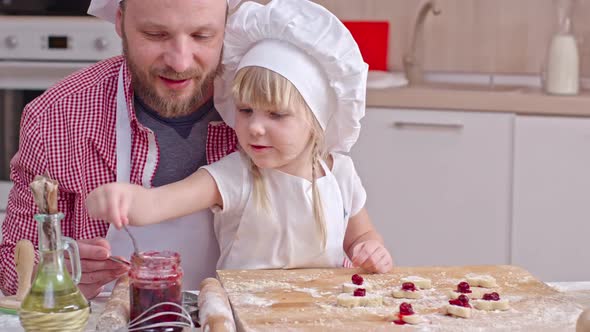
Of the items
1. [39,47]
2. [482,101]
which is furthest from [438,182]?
[39,47]

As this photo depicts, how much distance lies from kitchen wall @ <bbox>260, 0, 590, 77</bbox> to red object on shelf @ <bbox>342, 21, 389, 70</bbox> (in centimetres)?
10

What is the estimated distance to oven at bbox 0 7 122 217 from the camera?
321cm

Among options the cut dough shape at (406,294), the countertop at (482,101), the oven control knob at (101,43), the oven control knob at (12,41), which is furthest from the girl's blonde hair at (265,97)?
the oven control knob at (12,41)

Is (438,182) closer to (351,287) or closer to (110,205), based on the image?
(351,287)

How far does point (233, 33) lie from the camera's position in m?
1.87

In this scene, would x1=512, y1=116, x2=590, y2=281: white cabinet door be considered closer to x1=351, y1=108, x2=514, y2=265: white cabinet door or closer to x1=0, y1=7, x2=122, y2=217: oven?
x1=351, y1=108, x2=514, y2=265: white cabinet door

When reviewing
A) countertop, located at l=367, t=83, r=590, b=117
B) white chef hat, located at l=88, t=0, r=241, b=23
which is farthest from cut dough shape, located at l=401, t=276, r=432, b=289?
countertop, located at l=367, t=83, r=590, b=117

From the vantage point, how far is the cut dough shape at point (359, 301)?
1.49 metres

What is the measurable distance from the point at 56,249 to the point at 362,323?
0.44 meters

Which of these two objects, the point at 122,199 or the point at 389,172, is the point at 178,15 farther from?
the point at 389,172

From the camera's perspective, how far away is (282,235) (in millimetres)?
1874

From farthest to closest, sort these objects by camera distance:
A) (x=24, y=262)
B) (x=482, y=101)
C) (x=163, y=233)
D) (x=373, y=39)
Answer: (x=373, y=39) < (x=482, y=101) < (x=163, y=233) < (x=24, y=262)

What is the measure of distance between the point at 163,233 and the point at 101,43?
143 cm

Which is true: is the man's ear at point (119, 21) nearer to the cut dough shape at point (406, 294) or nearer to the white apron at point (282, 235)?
the white apron at point (282, 235)
